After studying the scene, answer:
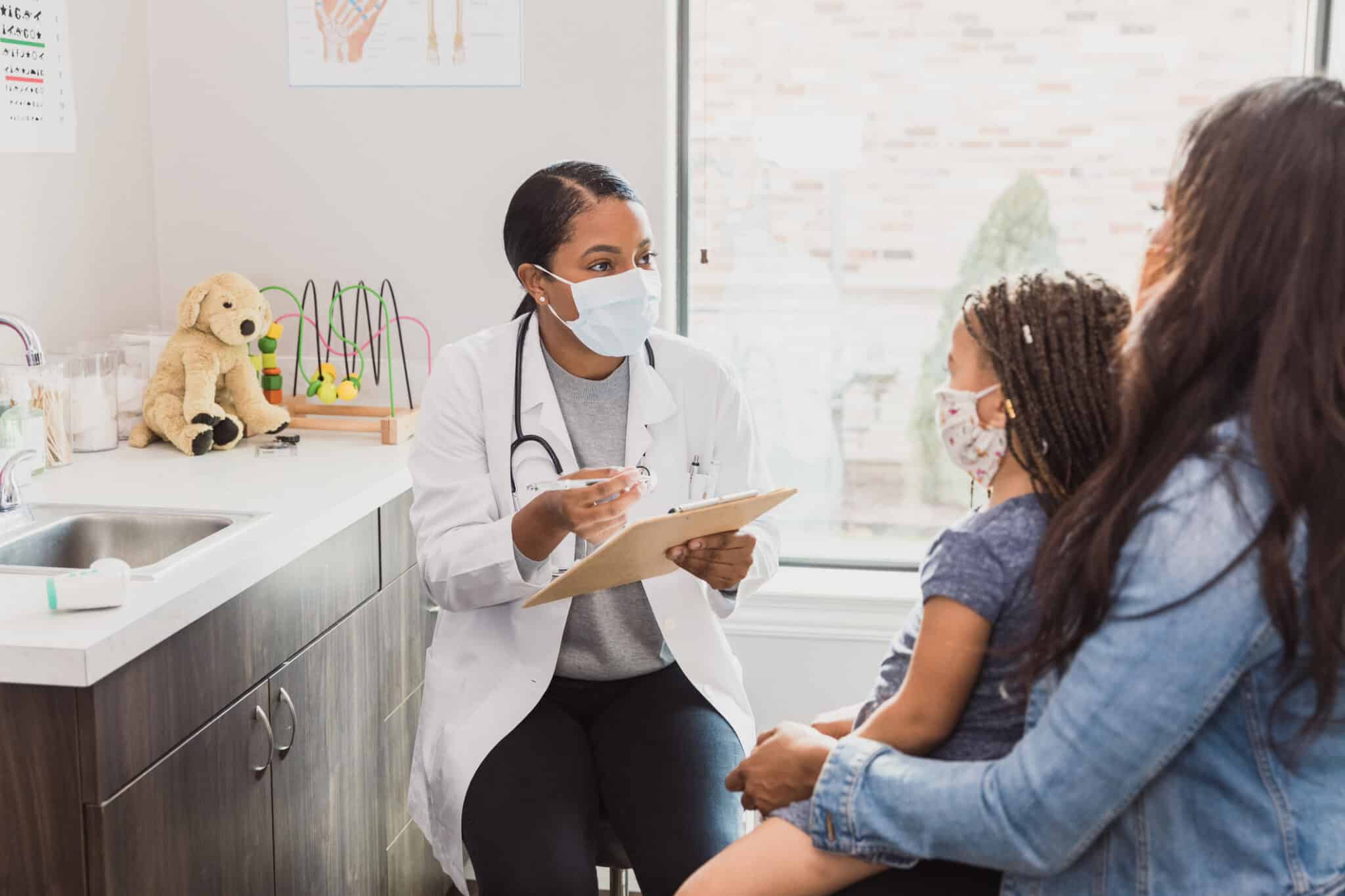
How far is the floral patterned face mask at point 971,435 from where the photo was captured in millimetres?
1210

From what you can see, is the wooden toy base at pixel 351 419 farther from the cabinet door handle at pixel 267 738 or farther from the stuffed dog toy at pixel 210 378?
the cabinet door handle at pixel 267 738

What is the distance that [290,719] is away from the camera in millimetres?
1800

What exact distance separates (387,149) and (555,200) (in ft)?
3.11

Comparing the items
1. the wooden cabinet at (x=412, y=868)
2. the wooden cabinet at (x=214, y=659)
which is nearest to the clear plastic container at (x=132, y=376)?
the wooden cabinet at (x=214, y=659)

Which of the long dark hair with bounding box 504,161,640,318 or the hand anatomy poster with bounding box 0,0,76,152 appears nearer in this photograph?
the long dark hair with bounding box 504,161,640,318

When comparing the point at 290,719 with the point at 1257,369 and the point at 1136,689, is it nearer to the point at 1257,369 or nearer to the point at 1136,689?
the point at 1136,689

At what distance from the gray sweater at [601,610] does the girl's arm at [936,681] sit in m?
0.65

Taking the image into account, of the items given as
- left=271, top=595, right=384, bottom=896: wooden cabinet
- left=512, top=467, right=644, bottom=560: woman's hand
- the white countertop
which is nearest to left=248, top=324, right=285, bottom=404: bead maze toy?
→ the white countertop

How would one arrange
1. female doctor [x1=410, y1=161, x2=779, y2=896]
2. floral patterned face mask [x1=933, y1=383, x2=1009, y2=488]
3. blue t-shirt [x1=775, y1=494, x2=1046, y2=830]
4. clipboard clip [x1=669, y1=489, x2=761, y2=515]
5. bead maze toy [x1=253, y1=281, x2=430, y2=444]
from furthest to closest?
bead maze toy [x1=253, y1=281, x2=430, y2=444] < female doctor [x1=410, y1=161, x2=779, y2=896] < clipboard clip [x1=669, y1=489, x2=761, y2=515] < floral patterned face mask [x1=933, y1=383, x2=1009, y2=488] < blue t-shirt [x1=775, y1=494, x2=1046, y2=830]

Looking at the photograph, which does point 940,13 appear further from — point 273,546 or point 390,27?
point 273,546

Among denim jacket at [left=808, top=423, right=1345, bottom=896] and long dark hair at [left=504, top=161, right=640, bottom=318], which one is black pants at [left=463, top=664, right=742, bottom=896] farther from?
long dark hair at [left=504, top=161, right=640, bottom=318]

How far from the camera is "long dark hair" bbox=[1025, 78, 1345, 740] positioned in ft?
3.10

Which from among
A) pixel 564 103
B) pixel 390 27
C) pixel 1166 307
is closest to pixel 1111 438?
pixel 1166 307

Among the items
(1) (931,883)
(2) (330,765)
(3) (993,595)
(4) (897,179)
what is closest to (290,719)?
(2) (330,765)
